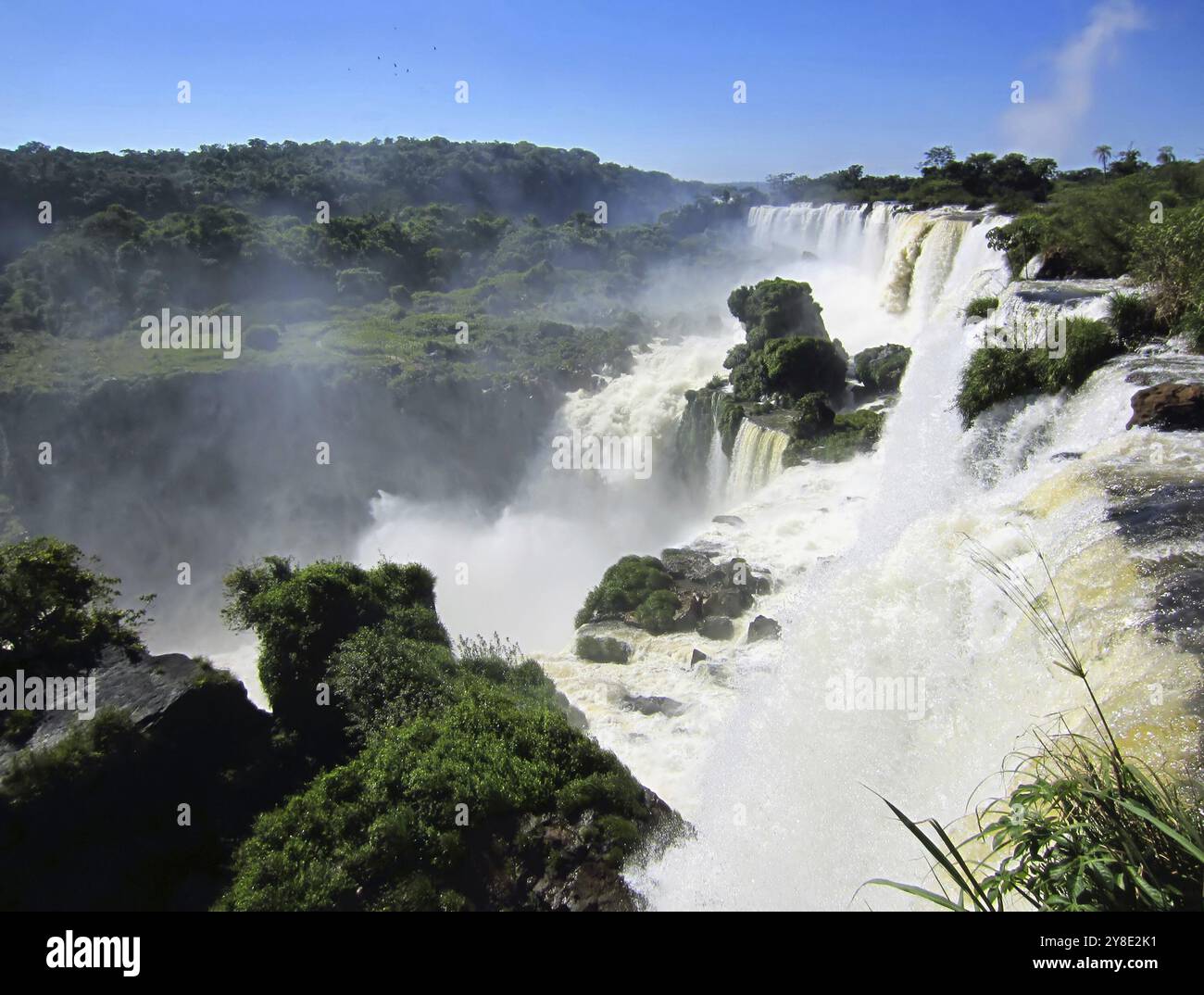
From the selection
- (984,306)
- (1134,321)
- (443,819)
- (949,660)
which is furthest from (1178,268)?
(443,819)

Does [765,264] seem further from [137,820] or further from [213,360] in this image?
[137,820]

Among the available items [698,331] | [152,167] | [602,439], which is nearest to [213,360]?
[602,439]

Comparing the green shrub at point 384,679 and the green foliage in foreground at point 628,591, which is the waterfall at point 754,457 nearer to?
the green foliage in foreground at point 628,591

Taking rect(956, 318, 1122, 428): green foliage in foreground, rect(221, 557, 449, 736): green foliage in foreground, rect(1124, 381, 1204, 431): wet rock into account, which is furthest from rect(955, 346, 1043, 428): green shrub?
rect(221, 557, 449, 736): green foliage in foreground

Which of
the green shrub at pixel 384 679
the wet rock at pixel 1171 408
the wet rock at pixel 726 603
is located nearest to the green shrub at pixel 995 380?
the wet rock at pixel 1171 408

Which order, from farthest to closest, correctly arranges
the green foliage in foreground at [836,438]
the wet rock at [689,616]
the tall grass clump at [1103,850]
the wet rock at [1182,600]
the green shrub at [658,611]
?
the green foliage in foreground at [836,438]
the green shrub at [658,611]
the wet rock at [689,616]
the wet rock at [1182,600]
the tall grass clump at [1103,850]
